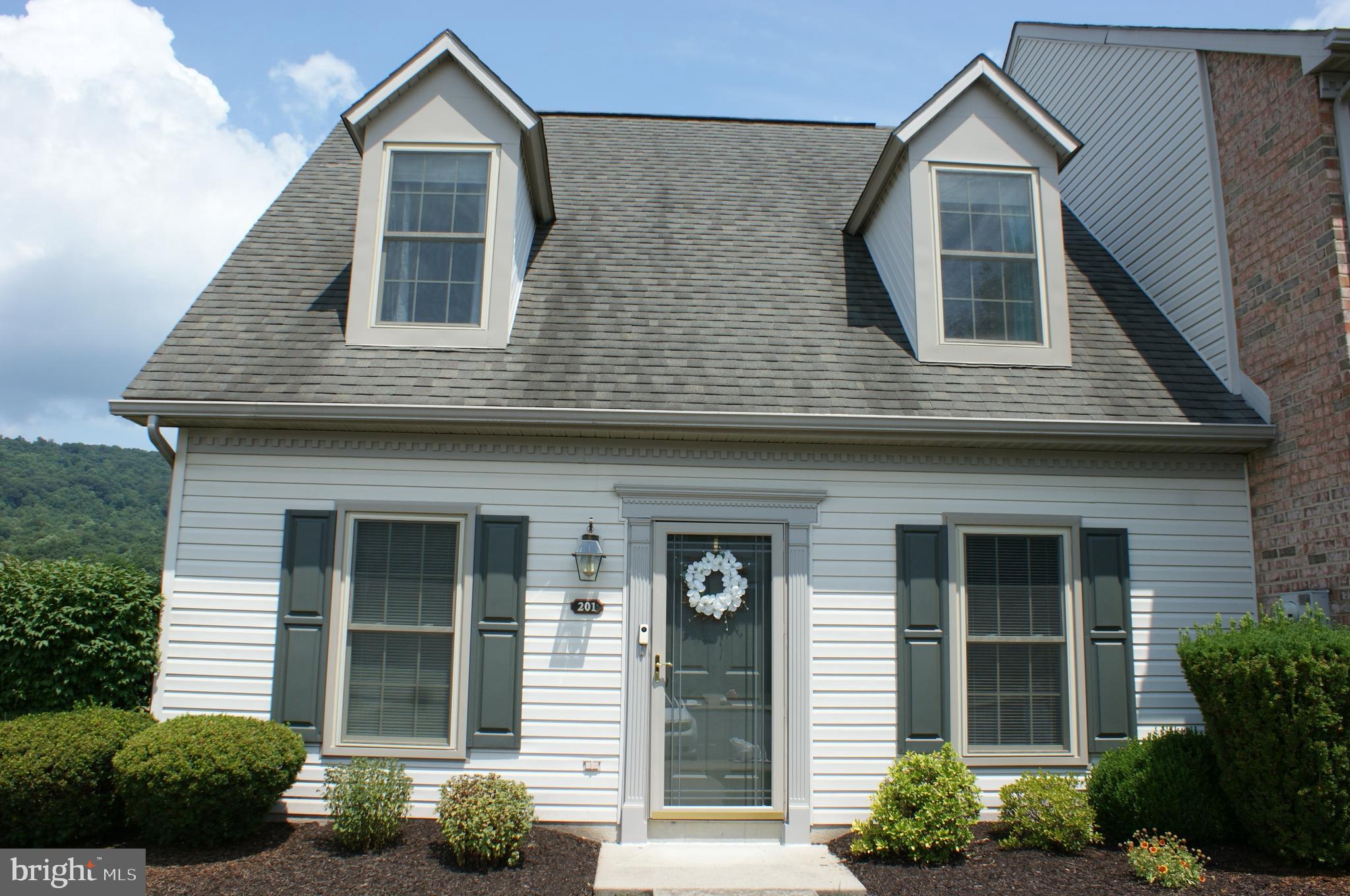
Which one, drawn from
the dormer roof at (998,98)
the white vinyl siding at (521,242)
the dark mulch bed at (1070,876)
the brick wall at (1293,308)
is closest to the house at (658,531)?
the white vinyl siding at (521,242)

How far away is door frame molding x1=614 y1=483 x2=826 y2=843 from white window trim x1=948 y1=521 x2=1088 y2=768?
1.15 metres

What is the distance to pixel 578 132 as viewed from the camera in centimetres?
1150

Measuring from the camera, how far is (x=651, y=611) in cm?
702

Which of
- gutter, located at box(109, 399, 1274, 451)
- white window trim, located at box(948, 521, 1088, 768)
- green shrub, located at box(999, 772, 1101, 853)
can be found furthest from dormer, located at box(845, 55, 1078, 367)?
green shrub, located at box(999, 772, 1101, 853)

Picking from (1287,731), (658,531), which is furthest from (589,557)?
(1287,731)

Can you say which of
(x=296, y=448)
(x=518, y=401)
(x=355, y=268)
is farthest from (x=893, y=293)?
(x=296, y=448)

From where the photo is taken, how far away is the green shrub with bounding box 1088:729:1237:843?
6.24 m

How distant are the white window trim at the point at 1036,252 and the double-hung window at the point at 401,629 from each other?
4460 millimetres

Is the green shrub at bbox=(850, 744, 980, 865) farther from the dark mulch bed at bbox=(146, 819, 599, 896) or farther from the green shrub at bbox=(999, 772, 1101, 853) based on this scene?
the dark mulch bed at bbox=(146, 819, 599, 896)

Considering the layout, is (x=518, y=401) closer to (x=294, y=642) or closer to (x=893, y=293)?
(x=294, y=642)

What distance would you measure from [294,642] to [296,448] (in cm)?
148

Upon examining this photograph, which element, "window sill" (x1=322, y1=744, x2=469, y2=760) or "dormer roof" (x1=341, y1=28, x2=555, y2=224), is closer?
"window sill" (x1=322, y1=744, x2=469, y2=760)

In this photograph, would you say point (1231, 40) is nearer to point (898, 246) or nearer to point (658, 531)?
point (898, 246)

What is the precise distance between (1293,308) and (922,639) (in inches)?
150
